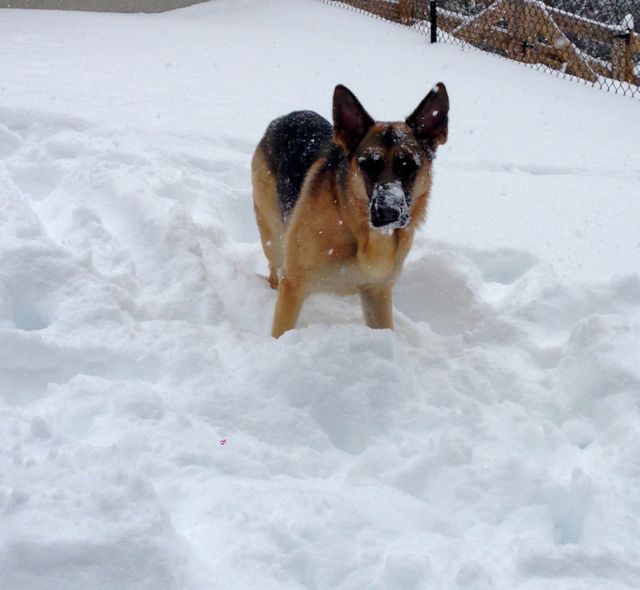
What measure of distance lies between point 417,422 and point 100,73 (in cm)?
705

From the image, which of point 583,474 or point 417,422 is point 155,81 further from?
point 583,474

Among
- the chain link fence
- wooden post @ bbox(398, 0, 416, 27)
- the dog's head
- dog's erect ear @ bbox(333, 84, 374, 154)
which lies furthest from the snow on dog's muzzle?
wooden post @ bbox(398, 0, 416, 27)

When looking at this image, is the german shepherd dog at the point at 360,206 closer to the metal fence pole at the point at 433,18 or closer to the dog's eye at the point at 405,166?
the dog's eye at the point at 405,166

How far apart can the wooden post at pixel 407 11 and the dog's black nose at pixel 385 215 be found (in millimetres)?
11416

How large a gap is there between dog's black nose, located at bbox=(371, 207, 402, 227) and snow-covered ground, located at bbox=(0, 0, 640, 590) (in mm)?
564

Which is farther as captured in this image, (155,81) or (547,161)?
(155,81)

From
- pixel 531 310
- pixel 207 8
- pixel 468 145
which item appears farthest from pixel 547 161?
pixel 207 8

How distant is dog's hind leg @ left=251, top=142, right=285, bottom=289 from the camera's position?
4516 millimetres

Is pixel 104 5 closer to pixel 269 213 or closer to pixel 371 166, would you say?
pixel 269 213

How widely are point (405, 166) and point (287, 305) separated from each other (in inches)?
37.4

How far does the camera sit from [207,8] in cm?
1531

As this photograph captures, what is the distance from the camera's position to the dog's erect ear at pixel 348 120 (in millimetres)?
3652

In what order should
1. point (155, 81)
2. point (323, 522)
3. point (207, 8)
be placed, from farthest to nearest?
point (207, 8) → point (155, 81) → point (323, 522)

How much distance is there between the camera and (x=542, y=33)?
12531 mm
